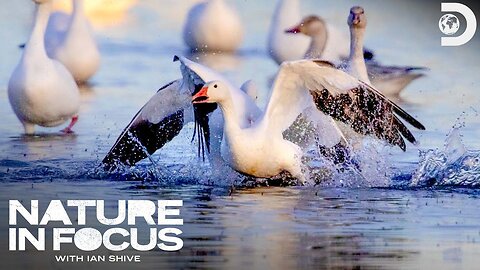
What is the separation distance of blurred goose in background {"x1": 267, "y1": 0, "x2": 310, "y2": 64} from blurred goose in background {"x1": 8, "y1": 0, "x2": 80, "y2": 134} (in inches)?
85.6

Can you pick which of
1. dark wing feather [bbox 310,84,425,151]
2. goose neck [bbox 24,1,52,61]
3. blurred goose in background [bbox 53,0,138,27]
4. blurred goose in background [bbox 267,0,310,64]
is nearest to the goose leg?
goose neck [bbox 24,1,52,61]

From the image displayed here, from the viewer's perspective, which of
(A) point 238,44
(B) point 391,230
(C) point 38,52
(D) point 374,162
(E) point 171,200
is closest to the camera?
(B) point 391,230

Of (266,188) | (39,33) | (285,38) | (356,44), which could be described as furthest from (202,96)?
(285,38)

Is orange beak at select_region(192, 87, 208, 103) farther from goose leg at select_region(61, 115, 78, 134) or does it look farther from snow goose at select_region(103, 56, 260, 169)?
goose leg at select_region(61, 115, 78, 134)

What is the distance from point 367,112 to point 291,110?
0.44 metres

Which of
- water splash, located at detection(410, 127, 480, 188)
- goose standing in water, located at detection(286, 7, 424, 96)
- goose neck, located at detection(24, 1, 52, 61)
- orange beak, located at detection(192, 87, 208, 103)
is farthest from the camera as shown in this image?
goose neck, located at detection(24, 1, 52, 61)

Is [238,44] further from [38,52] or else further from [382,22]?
[38,52]

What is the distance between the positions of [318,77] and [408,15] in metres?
4.63

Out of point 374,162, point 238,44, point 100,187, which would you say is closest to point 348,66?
point 374,162

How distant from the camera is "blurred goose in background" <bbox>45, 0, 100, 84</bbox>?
12828 mm

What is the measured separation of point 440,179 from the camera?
9.98 m

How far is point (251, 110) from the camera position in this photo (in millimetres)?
10078

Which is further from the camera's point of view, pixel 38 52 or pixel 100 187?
pixel 38 52

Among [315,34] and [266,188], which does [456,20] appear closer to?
[315,34]
